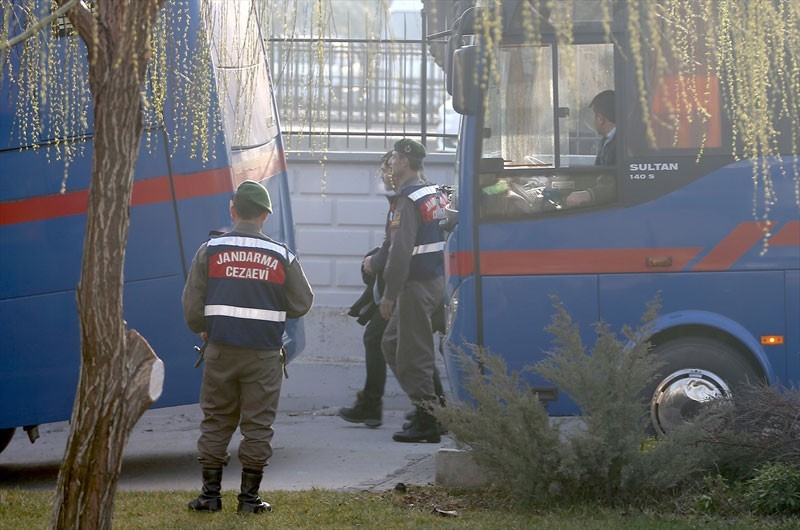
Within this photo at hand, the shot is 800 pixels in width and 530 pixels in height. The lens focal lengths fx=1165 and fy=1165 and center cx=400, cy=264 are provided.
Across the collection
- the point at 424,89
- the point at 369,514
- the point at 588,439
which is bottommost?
the point at 369,514

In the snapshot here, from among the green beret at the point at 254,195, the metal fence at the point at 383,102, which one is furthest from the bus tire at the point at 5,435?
the metal fence at the point at 383,102

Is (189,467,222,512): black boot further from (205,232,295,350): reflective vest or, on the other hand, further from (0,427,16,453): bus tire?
(0,427,16,453): bus tire

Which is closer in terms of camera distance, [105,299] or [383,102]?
[105,299]

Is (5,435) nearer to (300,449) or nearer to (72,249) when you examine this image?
(72,249)

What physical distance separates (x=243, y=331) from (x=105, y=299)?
1.51m

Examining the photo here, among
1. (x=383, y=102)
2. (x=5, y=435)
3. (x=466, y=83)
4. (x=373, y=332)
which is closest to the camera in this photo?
(x=466, y=83)

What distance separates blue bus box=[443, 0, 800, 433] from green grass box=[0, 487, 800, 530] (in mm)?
1521

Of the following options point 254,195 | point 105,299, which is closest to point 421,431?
point 254,195

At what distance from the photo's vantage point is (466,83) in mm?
7117

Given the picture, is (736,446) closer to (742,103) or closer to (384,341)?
(742,103)

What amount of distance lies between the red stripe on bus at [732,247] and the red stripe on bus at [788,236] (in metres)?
0.10

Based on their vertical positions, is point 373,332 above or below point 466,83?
below

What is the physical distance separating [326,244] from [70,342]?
4.17 meters

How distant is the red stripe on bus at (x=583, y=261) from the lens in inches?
288
